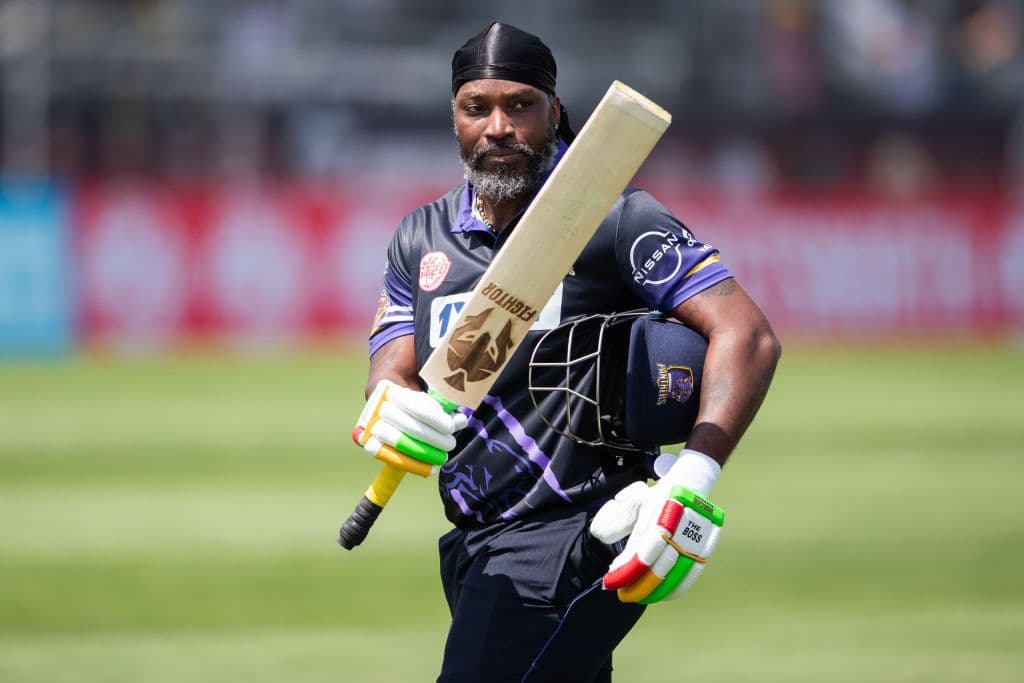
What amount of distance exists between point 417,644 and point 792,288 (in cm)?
1441

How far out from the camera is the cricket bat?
347 centimetres


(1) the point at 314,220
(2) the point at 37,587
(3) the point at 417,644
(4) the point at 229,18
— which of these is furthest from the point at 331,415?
(4) the point at 229,18

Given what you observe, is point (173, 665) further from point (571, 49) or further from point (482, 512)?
point (571, 49)

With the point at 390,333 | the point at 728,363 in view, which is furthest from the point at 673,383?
the point at 390,333

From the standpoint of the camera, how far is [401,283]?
4293 millimetres

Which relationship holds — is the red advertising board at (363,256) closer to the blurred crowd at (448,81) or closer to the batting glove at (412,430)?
the blurred crowd at (448,81)

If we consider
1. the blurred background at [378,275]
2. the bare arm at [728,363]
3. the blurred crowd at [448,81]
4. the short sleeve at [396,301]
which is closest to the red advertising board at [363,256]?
the blurred background at [378,275]

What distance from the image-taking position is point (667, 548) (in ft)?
10.7

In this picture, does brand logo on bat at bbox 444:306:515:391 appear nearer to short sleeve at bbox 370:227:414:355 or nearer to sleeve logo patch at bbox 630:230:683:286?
sleeve logo patch at bbox 630:230:683:286

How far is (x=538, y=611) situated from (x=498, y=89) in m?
1.34

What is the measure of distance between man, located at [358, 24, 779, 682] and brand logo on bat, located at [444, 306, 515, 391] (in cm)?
12

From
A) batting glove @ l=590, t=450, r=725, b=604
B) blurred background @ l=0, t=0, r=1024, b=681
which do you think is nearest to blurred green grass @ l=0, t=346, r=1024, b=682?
blurred background @ l=0, t=0, r=1024, b=681

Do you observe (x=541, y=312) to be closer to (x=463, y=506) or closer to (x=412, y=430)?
(x=412, y=430)

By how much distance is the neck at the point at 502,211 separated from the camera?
4.01m
